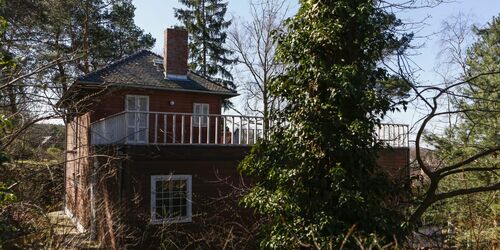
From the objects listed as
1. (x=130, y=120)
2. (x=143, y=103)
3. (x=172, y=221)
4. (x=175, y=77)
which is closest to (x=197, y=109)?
(x=175, y=77)

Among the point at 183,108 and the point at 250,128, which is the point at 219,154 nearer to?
the point at 250,128

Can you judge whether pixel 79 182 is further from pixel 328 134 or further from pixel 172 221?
pixel 328 134

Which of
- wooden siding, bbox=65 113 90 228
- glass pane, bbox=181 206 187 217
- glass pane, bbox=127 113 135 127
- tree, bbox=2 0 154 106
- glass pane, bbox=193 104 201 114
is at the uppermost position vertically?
tree, bbox=2 0 154 106

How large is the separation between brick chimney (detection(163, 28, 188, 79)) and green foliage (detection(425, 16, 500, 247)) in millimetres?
10544

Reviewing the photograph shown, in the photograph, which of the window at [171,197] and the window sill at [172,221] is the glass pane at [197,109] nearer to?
the window at [171,197]

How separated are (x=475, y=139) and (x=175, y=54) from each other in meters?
12.3

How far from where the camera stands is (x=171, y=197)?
13.6m

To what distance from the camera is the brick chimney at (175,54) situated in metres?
20.1

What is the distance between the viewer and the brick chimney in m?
20.1

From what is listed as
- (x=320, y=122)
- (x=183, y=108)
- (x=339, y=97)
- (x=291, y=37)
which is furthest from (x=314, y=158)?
(x=183, y=108)

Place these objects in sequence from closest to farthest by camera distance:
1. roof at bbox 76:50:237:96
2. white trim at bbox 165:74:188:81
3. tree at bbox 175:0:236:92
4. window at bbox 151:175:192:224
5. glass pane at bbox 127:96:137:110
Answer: window at bbox 151:175:192:224
roof at bbox 76:50:237:96
glass pane at bbox 127:96:137:110
white trim at bbox 165:74:188:81
tree at bbox 175:0:236:92

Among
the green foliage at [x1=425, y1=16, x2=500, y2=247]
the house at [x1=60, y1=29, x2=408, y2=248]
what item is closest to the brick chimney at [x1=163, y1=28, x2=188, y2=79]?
the house at [x1=60, y1=29, x2=408, y2=248]

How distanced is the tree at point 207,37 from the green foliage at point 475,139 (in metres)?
17.6

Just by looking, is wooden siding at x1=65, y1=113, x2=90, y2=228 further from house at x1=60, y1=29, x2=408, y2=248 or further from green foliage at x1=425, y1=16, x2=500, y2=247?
green foliage at x1=425, y1=16, x2=500, y2=247
